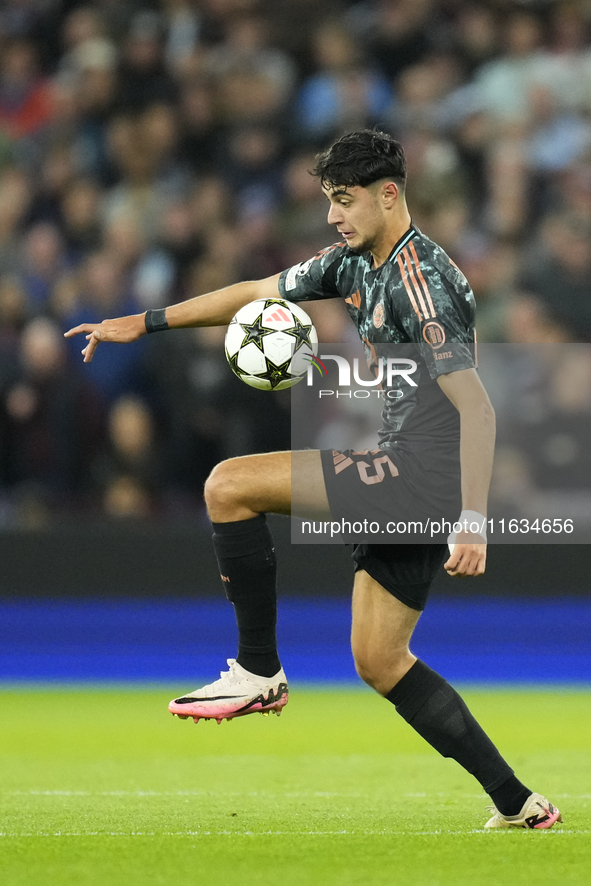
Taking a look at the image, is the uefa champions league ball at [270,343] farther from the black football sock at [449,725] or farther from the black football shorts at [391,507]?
the black football sock at [449,725]

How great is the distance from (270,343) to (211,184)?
586 cm

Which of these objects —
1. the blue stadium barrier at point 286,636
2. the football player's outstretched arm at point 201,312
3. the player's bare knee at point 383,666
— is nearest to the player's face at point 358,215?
the football player's outstretched arm at point 201,312

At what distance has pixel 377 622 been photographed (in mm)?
4152

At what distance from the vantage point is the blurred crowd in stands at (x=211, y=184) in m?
8.77

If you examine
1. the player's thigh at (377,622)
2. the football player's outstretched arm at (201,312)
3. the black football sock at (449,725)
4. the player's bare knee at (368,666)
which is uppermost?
the football player's outstretched arm at (201,312)

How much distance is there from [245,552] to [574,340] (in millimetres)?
4995

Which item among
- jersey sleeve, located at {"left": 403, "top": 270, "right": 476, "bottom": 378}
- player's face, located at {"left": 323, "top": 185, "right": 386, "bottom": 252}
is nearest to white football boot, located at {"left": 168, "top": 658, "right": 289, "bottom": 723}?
jersey sleeve, located at {"left": 403, "top": 270, "right": 476, "bottom": 378}

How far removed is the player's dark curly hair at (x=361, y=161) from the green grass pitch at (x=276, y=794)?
205cm

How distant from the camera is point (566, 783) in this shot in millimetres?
5527

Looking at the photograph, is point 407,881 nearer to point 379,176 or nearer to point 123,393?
point 379,176

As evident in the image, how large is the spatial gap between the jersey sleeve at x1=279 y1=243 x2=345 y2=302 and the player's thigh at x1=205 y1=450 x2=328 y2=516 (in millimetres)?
660

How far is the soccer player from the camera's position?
3941mm

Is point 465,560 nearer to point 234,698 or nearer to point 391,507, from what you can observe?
point 391,507

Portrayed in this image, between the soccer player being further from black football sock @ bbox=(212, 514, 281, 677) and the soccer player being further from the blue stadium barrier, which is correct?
the blue stadium barrier
